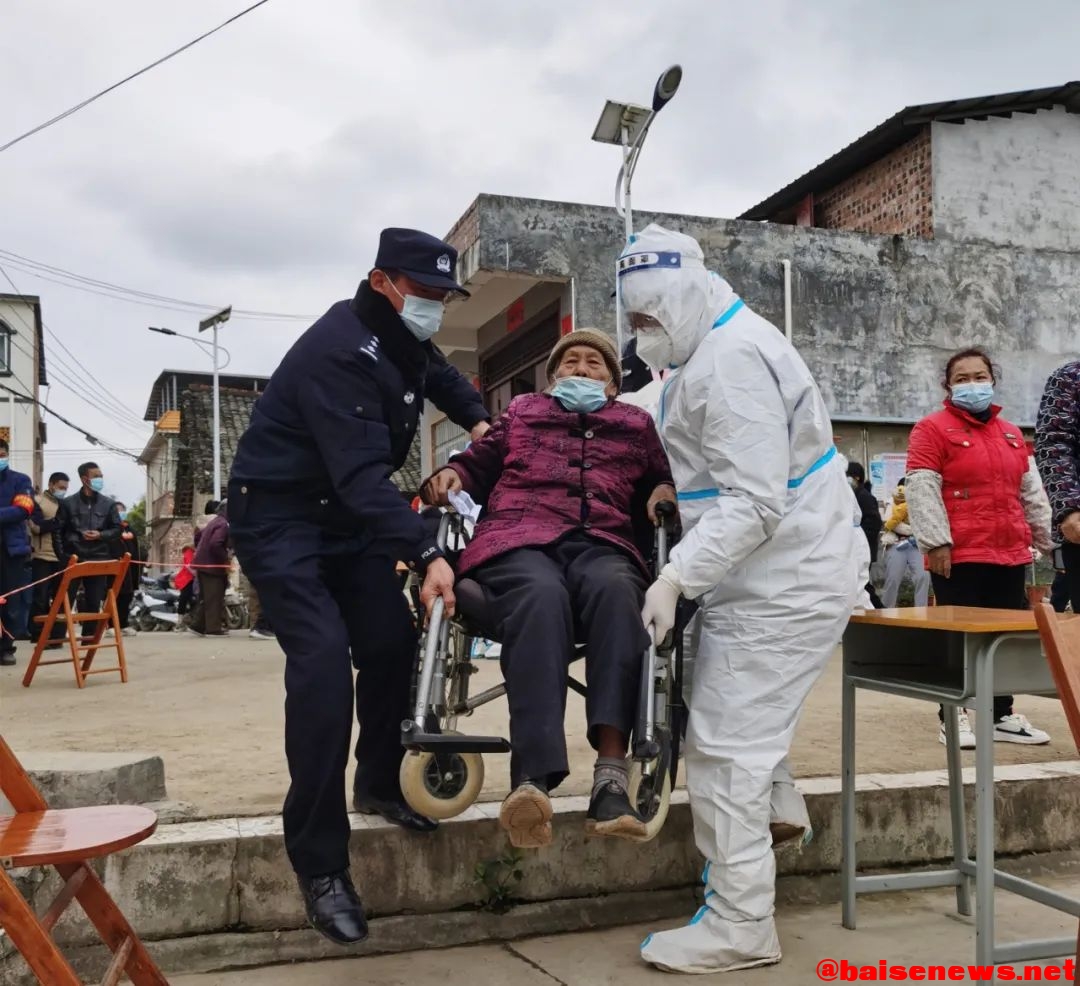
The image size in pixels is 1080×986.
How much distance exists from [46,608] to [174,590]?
7643 millimetres

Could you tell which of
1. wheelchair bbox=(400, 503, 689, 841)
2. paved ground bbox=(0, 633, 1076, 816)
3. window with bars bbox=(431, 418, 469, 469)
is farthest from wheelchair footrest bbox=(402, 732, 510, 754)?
window with bars bbox=(431, 418, 469, 469)

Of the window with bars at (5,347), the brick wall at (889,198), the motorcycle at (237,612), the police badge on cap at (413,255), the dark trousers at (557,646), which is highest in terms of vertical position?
the window with bars at (5,347)

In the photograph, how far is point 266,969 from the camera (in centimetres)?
294

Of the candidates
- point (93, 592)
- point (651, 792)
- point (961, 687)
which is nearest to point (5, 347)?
point (93, 592)

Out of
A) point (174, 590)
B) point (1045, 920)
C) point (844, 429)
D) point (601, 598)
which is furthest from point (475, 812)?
point (174, 590)

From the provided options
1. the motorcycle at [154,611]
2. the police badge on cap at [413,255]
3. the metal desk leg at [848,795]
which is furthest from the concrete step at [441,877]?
the motorcycle at [154,611]

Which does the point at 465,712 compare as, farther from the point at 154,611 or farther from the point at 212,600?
the point at 154,611

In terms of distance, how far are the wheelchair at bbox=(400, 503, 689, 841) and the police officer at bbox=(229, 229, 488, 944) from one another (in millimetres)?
120

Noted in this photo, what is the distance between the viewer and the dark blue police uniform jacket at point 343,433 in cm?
284

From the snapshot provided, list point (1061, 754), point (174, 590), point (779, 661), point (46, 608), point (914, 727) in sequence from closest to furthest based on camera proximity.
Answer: point (779, 661) → point (1061, 754) → point (914, 727) → point (46, 608) → point (174, 590)

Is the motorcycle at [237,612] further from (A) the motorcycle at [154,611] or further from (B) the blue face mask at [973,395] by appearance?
(B) the blue face mask at [973,395]

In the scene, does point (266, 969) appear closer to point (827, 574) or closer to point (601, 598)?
point (601, 598)

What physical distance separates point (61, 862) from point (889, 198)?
16168 millimetres

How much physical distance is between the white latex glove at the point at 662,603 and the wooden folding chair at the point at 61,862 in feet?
4.21
